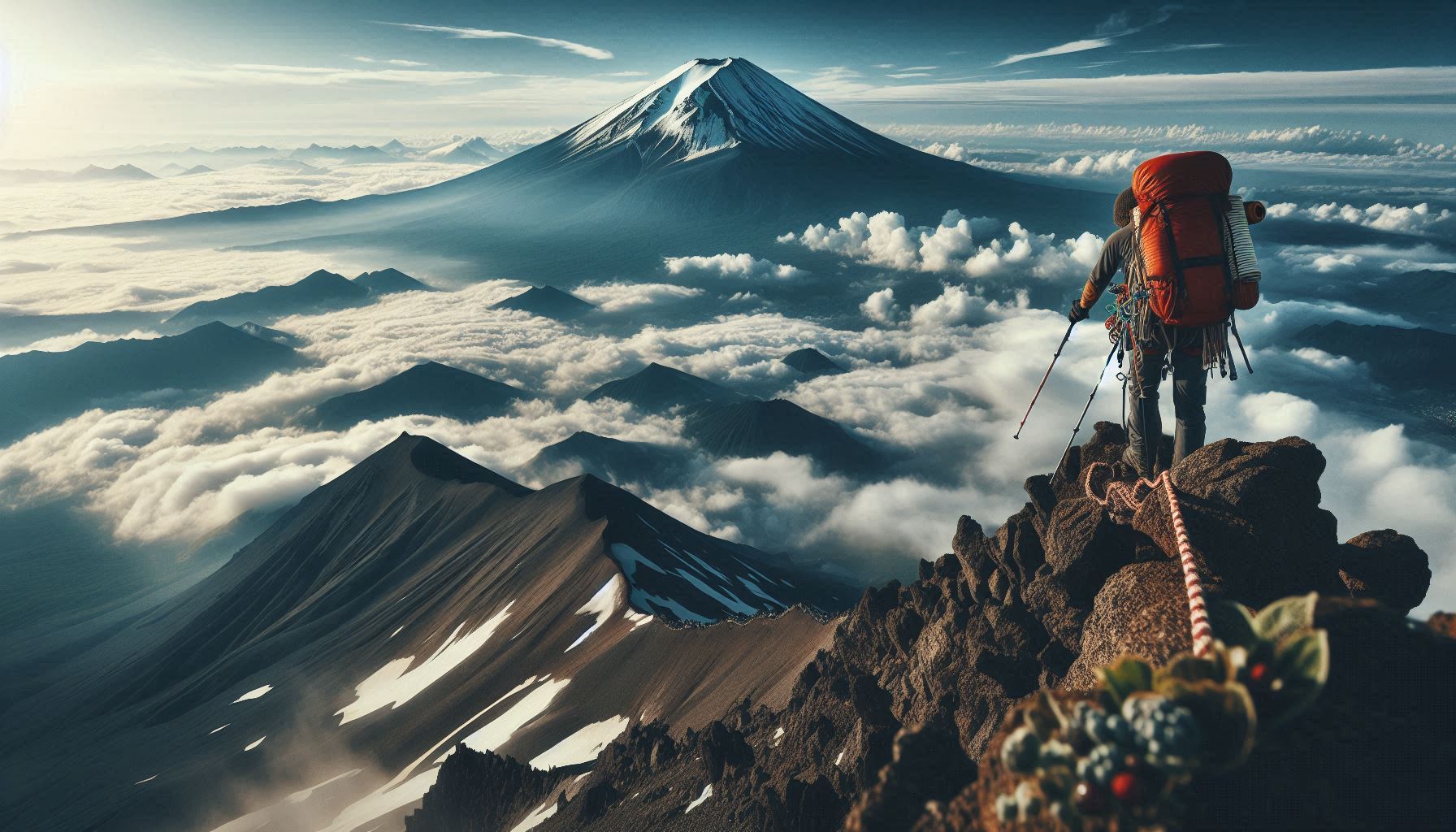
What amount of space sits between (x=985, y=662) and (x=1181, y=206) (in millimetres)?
11125

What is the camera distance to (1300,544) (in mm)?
13508

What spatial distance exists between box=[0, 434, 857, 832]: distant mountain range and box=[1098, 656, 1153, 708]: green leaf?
31.7 meters

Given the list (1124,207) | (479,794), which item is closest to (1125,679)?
(1124,207)

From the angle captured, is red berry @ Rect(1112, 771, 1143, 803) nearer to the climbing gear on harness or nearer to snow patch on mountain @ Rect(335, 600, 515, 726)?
the climbing gear on harness

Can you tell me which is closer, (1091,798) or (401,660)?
(1091,798)

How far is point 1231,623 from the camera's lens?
26.5ft

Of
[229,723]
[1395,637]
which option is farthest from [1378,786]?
[229,723]

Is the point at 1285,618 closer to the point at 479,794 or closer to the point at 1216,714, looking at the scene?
the point at 1216,714

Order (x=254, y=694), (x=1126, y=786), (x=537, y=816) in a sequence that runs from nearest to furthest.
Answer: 1. (x=1126, y=786)
2. (x=537, y=816)
3. (x=254, y=694)

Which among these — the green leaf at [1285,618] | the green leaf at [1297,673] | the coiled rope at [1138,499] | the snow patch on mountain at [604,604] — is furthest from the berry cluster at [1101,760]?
the snow patch on mountain at [604,604]

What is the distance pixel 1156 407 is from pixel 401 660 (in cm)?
7510

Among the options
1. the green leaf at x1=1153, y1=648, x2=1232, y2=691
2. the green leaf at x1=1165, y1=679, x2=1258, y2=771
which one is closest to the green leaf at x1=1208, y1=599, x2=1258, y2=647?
the green leaf at x1=1153, y1=648, x2=1232, y2=691

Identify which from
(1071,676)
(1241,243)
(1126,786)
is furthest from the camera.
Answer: (1071,676)

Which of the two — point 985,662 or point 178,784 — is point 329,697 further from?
point 985,662
